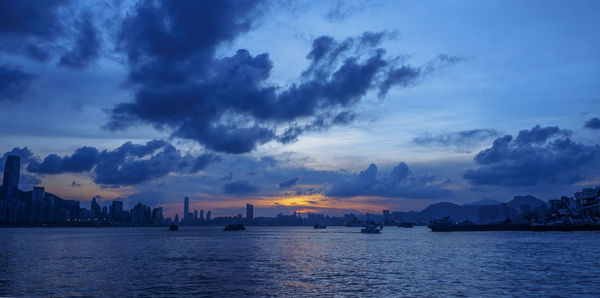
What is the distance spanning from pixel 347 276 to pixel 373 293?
12692mm

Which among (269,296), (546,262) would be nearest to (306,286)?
(269,296)

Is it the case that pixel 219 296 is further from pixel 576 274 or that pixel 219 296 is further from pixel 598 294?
pixel 576 274

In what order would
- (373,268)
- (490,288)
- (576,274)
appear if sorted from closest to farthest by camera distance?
(490,288) < (576,274) < (373,268)

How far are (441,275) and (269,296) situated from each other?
25610mm

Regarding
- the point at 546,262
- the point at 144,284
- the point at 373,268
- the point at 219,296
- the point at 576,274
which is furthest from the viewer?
the point at 546,262

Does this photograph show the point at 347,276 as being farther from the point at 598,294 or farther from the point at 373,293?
the point at 598,294

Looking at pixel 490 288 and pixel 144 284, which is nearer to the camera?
pixel 490 288

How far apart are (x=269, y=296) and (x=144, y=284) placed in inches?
641

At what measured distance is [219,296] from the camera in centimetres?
3562

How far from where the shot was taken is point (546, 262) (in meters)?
63.5

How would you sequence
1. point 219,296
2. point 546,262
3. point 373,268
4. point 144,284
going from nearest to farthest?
1. point 219,296
2. point 144,284
3. point 373,268
4. point 546,262

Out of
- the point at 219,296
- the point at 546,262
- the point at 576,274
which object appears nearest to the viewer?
the point at 219,296

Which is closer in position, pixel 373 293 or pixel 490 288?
pixel 373 293

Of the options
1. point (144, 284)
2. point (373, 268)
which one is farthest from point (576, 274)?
point (144, 284)
